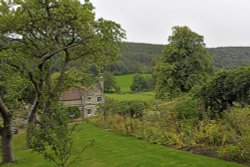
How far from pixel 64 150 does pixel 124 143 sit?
8873 mm

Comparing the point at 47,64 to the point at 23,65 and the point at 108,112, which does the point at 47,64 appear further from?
the point at 108,112

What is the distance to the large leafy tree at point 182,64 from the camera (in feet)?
116

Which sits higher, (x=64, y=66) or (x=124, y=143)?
(x=64, y=66)

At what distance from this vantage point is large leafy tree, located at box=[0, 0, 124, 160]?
15914 mm

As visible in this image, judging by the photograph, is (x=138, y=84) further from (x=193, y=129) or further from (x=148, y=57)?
(x=193, y=129)

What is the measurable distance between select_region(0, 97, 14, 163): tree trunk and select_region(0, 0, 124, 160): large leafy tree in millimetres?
1177

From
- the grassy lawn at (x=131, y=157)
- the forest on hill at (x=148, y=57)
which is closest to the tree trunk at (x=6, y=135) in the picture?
the grassy lawn at (x=131, y=157)

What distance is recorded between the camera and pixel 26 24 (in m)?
16.9

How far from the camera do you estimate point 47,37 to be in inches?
718

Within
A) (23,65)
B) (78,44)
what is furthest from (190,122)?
(23,65)

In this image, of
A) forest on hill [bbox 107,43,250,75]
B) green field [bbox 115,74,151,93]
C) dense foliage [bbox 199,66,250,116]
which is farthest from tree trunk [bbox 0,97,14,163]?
green field [bbox 115,74,151,93]

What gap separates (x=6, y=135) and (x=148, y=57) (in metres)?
88.9

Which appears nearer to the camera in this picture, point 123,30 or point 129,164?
point 129,164

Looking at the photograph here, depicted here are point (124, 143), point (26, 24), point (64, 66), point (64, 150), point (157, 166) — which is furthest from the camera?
point (64, 66)
